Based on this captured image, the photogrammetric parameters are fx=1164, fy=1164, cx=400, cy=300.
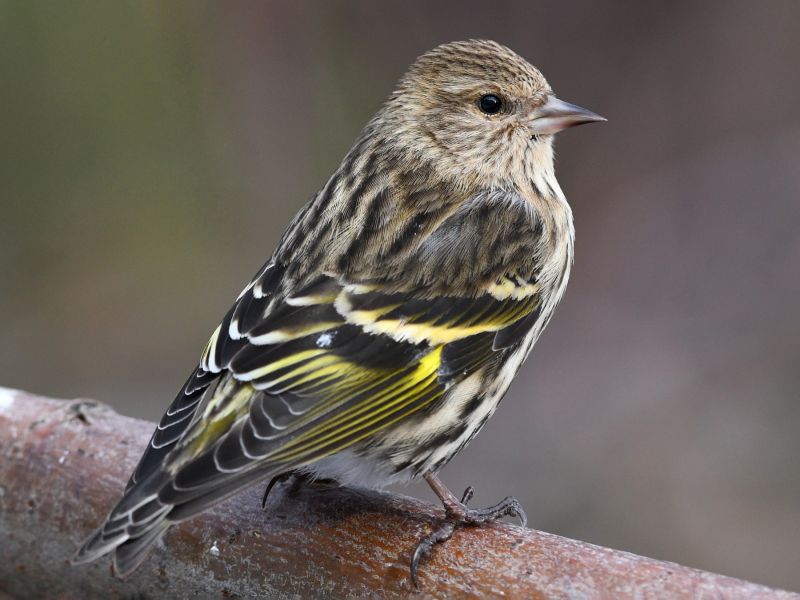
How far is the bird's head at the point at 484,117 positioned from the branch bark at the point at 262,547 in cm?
128

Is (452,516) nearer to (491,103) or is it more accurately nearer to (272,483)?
(272,483)

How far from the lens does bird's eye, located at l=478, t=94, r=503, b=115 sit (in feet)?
13.8

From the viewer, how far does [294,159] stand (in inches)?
337

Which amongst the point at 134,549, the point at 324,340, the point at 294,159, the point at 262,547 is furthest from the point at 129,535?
the point at 294,159

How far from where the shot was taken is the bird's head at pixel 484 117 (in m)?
4.13

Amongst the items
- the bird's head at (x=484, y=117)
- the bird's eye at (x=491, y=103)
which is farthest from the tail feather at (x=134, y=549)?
the bird's eye at (x=491, y=103)

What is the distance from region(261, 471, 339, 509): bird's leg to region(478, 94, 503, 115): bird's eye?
58.2 inches

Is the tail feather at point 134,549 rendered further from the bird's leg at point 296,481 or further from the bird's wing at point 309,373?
the bird's leg at point 296,481

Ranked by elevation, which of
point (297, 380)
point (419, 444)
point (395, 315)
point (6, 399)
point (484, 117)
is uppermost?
point (484, 117)

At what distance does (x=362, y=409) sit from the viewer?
3.21 meters

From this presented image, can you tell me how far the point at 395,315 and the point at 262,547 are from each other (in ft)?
2.52

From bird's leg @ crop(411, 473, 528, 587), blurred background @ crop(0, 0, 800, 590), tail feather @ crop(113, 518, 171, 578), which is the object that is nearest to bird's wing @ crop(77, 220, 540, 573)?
tail feather @ crop(113, 518, 171, 578)

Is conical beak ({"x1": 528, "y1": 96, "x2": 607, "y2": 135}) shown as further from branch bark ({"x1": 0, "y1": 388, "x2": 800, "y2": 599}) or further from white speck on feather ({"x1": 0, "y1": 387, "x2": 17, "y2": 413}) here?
white speck on feather ({"x1": 0, "y1": 387, "x2": 17, "y2": 413})

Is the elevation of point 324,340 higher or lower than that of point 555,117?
lower
